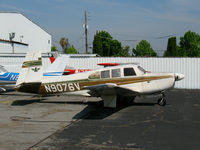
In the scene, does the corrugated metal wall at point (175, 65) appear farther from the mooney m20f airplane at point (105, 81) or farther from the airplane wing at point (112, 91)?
the airplane wing at point (112, 91)

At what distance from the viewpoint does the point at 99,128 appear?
305 inches

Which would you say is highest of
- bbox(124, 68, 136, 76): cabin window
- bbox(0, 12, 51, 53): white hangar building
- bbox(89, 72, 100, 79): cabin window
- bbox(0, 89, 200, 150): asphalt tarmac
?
bbox(0, 12, 51, 53): white hangar building

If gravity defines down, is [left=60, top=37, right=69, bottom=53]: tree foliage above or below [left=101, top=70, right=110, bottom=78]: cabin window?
above

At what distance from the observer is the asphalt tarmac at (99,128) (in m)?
6.05

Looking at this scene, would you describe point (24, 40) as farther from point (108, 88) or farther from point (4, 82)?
point (108, 88)

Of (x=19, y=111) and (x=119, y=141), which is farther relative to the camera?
(x=19, y=111)

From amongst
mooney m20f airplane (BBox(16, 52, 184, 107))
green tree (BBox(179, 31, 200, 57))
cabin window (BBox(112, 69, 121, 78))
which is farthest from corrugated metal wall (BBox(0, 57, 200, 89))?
green tree (BBox(179, 31, 200, 57))

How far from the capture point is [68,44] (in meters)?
125

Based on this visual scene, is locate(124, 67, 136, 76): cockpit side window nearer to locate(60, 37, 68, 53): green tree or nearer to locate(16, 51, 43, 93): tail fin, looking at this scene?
locate(16, 51, 43, 93): tail fin

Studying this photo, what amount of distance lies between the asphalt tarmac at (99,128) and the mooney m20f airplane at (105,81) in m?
0.86

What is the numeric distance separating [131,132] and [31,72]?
698cm

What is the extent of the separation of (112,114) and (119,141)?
3.78 meters

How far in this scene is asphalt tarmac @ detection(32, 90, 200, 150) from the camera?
5.96m

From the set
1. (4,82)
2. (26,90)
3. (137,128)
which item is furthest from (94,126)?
(4,82)
